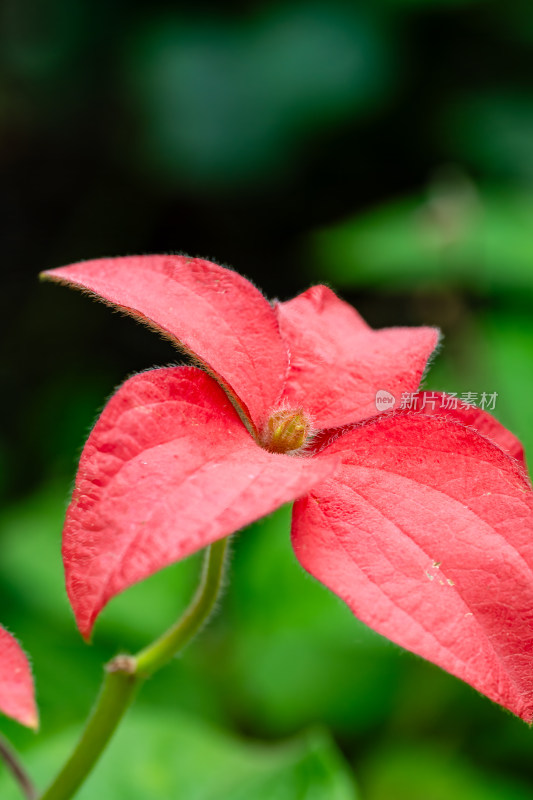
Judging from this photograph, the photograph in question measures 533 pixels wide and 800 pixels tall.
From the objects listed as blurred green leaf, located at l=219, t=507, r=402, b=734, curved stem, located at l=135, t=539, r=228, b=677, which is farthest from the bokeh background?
curved stem, located at l=135, t=539, r=228, b=677

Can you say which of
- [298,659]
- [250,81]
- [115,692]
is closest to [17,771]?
[115,692]

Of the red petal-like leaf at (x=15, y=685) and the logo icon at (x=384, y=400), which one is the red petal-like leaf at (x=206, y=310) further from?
the red petal-like leaf at (x=15, y=685)

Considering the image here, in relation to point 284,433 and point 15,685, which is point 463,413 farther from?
point 15,685

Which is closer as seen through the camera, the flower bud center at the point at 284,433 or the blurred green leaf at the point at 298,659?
the flower bud center at the point at 284,433

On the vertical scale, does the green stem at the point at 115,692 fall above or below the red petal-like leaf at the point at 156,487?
below

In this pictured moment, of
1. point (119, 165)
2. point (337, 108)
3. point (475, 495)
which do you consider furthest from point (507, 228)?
point (475, 495)

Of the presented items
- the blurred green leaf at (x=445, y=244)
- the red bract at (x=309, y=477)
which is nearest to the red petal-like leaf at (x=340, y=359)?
the red bract at (x=309, y=477)

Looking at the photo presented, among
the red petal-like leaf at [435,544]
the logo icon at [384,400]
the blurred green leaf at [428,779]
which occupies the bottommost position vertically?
the blurred green leaf at [428,779]

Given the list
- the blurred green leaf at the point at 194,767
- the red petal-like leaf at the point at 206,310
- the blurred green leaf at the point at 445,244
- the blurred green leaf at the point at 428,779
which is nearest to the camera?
the red petal-like leaf at the point at 206,310
